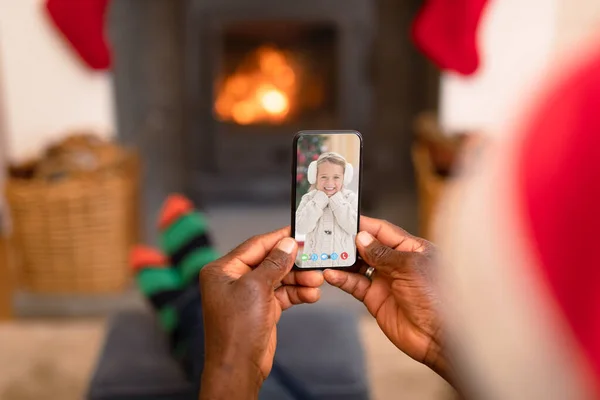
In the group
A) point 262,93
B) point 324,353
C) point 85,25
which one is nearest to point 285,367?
point 324,353

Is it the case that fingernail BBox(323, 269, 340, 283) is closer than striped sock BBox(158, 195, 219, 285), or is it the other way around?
fingernail BBox(323, 269, 340, 283)

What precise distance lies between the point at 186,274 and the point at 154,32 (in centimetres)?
116

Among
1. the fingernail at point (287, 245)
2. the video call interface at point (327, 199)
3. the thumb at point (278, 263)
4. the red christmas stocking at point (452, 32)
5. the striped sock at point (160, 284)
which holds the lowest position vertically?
the striped sock at point (160, 284)

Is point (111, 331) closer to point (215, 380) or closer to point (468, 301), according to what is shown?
point (215, 380)

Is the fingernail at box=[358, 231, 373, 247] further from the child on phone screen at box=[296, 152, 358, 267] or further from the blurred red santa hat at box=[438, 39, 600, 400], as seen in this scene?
the blurred red santa hat at box=[438, 39, 600, 400]

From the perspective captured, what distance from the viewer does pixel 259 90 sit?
201cm

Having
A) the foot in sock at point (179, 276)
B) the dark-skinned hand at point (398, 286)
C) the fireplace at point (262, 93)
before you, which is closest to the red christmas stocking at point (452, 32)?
the fireplace at point (262, 93)

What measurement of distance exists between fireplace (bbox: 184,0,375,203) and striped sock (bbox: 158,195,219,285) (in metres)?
0.68

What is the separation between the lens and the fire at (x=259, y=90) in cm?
201

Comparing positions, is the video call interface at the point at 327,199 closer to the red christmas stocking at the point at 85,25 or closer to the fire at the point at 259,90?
the red christmas stocking at the point at 85,25

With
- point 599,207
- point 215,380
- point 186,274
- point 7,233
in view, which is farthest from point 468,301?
point 7,233

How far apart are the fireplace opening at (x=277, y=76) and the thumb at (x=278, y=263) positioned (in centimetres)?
150

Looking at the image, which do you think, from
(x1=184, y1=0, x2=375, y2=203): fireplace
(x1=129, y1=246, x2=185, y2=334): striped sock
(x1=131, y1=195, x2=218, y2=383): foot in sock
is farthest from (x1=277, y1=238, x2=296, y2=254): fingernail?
(x1=184, y1=0, x2=375, y2=203): fireplace

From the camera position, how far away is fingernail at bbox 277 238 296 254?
52 centimetres
